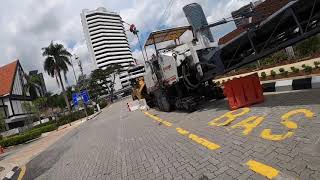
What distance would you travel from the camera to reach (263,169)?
501 centimetres

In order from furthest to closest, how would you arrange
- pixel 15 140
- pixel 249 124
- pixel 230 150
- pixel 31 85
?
pixel 31 85 → pixel 15 140 → pixel 249 124 → pixel 230 150

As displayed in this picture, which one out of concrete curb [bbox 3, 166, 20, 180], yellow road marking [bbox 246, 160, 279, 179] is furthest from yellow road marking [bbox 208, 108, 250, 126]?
concrete curb [bbox 3, 166, 20, 180]

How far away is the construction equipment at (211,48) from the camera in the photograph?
8.82m

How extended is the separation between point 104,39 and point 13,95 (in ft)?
368

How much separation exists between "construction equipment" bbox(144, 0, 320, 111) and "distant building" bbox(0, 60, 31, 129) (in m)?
44.7

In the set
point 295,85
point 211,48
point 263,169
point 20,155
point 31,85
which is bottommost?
Result: point 20,155

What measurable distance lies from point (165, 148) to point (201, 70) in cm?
529

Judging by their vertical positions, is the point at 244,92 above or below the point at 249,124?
above

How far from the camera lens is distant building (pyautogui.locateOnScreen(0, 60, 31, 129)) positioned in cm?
5806

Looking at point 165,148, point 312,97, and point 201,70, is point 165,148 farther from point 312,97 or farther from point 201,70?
point 201,70

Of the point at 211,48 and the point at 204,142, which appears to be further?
the point at 211,48

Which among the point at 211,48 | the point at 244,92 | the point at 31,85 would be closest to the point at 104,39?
the point at 31,85

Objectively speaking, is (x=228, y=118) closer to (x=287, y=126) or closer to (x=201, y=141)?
(x=201, y=141)

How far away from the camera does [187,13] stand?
54.4 feet
